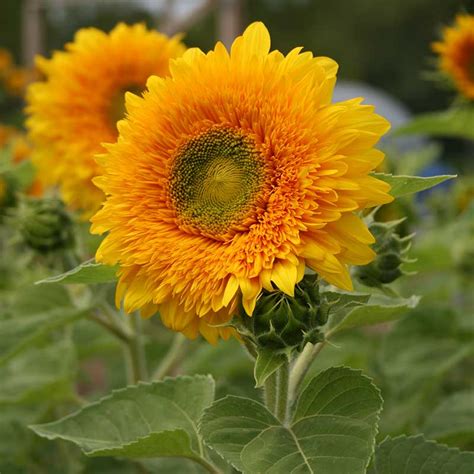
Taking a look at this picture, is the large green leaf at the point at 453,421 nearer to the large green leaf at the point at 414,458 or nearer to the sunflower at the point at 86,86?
the large green leaf at the point at 414,458

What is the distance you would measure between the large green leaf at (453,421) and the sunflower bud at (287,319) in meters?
0.55

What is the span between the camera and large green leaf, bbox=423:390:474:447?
4.63 feet

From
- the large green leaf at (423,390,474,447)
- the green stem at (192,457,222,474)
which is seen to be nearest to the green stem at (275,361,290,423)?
the green stem at (192,457,222,474)

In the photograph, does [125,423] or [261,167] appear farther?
[125,423]

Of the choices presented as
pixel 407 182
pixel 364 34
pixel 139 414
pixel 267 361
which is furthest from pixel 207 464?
pixel 364 34

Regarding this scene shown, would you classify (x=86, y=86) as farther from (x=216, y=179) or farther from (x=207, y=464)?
(x=207, y=464)

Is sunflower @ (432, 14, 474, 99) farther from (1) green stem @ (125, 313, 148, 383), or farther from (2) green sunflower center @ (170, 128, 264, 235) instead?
(2) green sunflower center @ (170, 128, 264, 235)

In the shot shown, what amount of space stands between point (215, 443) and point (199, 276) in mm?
170

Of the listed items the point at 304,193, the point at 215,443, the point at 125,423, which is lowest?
the point at 125,423

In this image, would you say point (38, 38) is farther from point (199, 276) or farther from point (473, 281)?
point (199, 276)

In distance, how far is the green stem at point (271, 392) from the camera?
104 cm

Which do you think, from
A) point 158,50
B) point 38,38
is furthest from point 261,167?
point 38,38

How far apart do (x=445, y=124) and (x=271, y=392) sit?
110 cm

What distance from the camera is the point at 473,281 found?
6.84 ft
